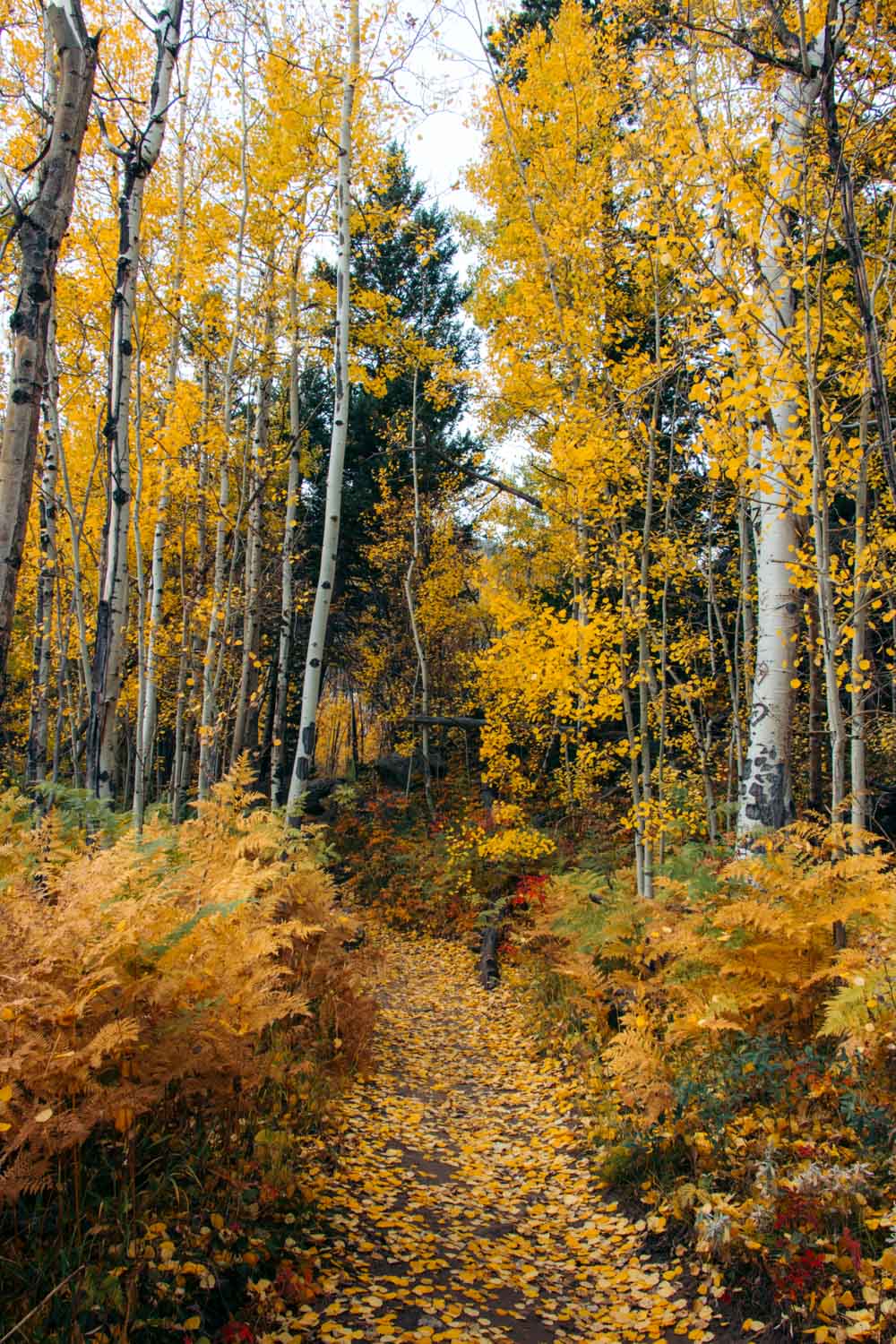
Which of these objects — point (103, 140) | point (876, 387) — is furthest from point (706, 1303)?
point (103, 140)

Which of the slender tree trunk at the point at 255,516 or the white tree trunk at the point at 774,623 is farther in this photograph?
the slender tree trunk at the point at 255,516

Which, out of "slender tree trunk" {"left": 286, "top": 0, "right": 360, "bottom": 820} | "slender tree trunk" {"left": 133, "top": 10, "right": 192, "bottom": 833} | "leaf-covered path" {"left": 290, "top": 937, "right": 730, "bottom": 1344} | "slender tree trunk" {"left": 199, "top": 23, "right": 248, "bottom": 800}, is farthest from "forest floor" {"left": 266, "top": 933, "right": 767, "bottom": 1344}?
"slender tree trunk" {"left": 199, "top": 23, "right": 248, "bottom": 800}

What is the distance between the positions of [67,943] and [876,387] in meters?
3.72

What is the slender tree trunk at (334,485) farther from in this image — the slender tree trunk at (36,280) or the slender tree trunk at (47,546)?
the slender tree trunk at (36,280)

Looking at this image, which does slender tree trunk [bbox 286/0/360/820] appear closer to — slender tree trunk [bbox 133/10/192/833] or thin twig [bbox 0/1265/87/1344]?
slender tree trunk [bbox 133/10/192/833]

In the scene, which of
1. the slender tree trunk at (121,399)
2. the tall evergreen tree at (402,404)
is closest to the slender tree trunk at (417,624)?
the tall evergreen tree at (402,404)

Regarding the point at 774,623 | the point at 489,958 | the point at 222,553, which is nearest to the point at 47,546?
the point at 222,553

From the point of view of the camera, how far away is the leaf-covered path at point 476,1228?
284 cm

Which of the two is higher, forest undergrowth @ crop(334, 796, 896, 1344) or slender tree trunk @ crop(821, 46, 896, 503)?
slender tree trunk @ crop(821, 46, 896, 503)

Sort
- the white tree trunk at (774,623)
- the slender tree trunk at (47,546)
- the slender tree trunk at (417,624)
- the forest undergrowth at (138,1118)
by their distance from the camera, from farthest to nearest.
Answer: the slender tree trunk at (417,624)
the slender tree trunk at (47,546)
the white tree trunk at (774,623)
the forest undergrowth at (138,1118)

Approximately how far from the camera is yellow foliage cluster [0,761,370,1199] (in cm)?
231

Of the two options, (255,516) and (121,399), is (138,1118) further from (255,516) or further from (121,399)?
(255,516)

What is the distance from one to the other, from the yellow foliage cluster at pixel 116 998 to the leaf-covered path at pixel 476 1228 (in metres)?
0.87

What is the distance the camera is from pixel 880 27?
4797mm
